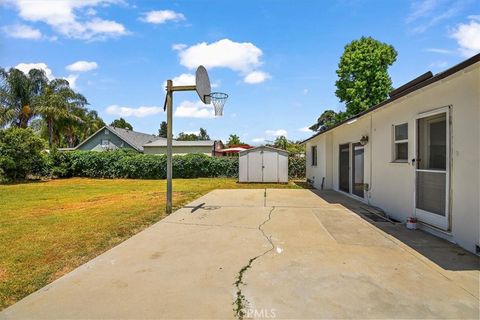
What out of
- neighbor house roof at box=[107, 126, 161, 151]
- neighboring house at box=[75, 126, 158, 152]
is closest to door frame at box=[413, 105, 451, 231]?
neighboring house at box=[75, 126, 158, 152]

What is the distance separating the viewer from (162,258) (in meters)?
4.21

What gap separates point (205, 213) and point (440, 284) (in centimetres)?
534

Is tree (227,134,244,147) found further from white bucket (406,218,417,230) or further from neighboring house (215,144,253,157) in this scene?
white bucket (406,218,417,230)

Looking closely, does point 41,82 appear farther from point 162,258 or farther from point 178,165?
point 162,258

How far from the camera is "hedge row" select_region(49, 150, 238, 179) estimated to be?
2064cm

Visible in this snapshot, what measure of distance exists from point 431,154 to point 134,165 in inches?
755

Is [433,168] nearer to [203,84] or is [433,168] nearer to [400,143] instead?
[400,143]

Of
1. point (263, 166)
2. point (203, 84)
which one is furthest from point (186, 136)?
point (203, 84)

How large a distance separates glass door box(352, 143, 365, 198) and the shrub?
1907cm

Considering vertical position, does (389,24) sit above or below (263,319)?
above

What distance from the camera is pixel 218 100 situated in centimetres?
893

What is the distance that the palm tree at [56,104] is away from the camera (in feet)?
104

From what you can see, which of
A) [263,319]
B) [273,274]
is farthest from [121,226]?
[263,319]

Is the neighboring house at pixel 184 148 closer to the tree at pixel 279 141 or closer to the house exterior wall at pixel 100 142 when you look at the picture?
the house exterior wall at pixel 100 142
